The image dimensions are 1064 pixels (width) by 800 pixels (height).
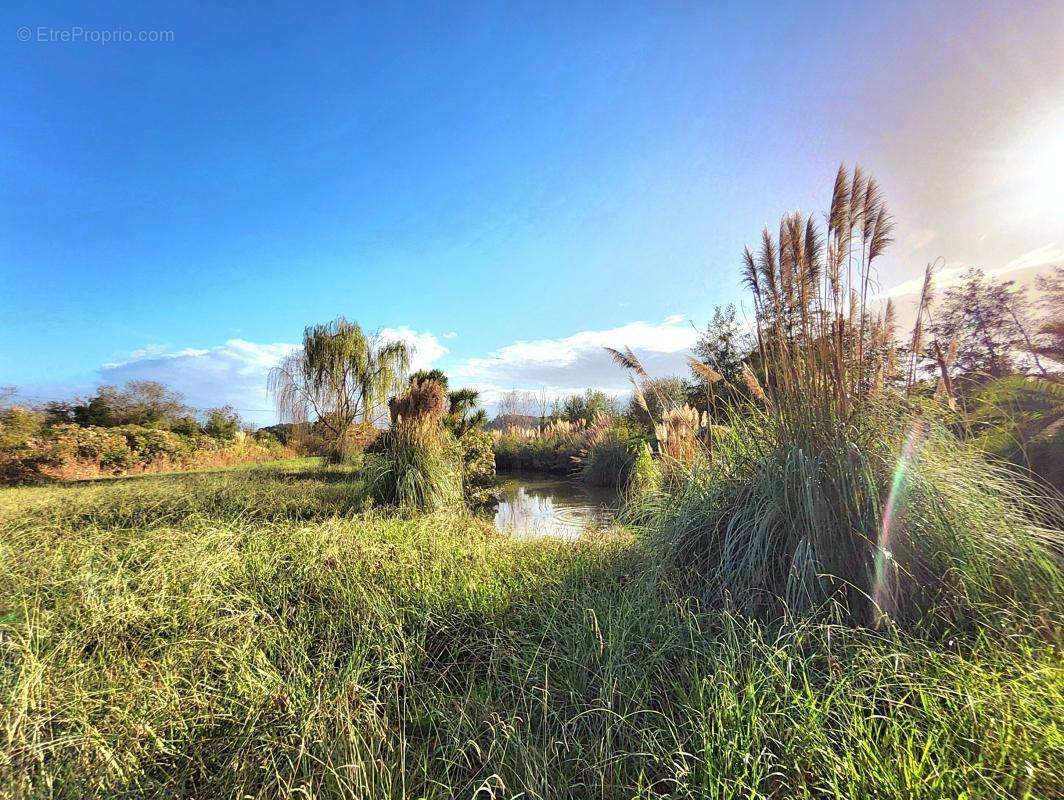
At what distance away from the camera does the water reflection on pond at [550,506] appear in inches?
253

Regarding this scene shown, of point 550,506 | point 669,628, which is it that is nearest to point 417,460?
point 550,506

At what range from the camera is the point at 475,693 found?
1.92 m

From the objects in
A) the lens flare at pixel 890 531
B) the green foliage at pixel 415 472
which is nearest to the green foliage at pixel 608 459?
the green foliage at pixel 415 472

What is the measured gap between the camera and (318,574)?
10.4 ft

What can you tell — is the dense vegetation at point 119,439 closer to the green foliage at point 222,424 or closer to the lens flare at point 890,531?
the green foliage at point 222,424

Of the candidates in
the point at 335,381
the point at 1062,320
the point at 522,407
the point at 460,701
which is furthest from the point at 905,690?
the point at 522,407

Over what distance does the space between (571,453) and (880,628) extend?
12.9m

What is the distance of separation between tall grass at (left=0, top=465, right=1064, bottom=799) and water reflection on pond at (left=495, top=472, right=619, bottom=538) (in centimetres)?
316

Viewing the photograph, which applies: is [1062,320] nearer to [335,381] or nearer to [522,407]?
[335,381]

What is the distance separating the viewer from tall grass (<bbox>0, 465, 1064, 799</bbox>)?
1337mm

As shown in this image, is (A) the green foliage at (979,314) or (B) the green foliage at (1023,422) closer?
(B) the green foliage at (1023,422)

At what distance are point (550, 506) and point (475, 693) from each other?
7.11m

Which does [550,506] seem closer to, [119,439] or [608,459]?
[608,459]

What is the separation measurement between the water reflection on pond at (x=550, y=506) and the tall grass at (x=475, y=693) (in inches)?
124
